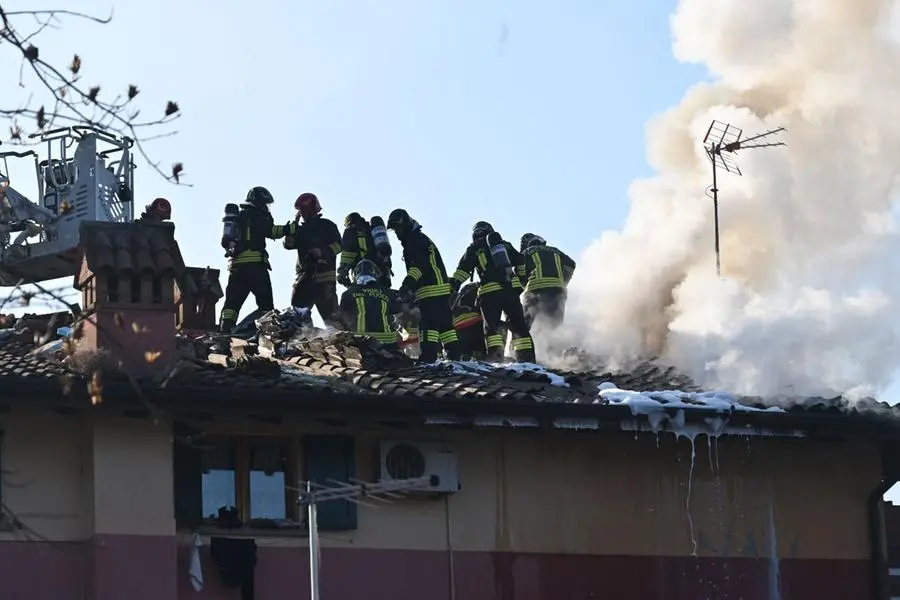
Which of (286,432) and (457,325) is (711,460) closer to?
(286,432)

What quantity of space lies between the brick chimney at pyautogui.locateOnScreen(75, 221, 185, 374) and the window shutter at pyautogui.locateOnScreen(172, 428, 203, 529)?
0.72 metres

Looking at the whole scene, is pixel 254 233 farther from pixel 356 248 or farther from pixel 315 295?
pixel 356 248

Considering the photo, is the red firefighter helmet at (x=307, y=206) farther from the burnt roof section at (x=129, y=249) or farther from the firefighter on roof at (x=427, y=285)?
the burnt roof section at (x=129, y=249)

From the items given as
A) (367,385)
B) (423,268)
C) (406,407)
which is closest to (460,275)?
(423,268)

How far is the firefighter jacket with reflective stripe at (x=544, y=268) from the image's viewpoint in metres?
25.0

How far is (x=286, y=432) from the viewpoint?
58.9 feet

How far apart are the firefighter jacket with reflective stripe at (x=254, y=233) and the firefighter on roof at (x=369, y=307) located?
149 centimetres

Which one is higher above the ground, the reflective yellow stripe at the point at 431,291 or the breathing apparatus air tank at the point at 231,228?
the breathing apparatus air tank at the point at 231,228

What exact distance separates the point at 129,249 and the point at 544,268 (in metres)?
7.75

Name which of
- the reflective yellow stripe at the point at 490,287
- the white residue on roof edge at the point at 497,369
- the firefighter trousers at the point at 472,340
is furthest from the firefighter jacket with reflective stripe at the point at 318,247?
the white residue on roof edge at the point at 497,369

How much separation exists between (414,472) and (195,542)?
1952 millimetres

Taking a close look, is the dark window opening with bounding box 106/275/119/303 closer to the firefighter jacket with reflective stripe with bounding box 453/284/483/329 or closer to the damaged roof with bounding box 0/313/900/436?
the damaged roof with bounding box 0/313/900/436

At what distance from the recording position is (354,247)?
24109mm

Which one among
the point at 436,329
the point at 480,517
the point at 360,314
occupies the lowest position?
the point at 480,517
